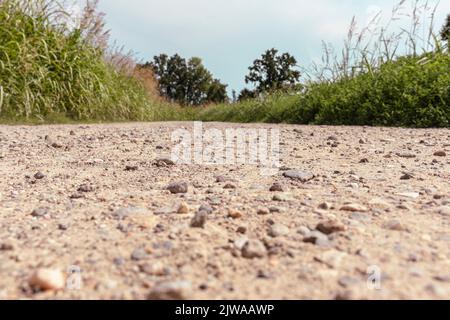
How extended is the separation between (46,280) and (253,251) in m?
0.47

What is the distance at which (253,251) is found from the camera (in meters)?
1.09

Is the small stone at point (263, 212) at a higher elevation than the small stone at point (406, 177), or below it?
below

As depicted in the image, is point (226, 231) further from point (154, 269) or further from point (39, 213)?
point (39, 213)

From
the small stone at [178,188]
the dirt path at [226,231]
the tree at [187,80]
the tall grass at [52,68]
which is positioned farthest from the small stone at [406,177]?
the tree at [187,80]

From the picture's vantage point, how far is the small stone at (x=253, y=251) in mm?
1094

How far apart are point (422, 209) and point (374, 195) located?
218mm

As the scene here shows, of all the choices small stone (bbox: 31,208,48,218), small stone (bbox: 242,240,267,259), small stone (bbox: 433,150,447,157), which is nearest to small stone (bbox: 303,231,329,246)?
small stone (bbox: 242,240,267,259)

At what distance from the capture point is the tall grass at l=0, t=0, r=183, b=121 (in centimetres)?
531

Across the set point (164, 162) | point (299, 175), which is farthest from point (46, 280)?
point (164, 162)

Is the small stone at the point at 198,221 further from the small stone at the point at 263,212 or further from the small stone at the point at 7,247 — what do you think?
the small stone at the point at 7,247

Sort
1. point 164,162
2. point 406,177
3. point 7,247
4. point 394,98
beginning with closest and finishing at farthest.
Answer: point 7,247 → point 406,177 → point 164,162 → point 394,98
